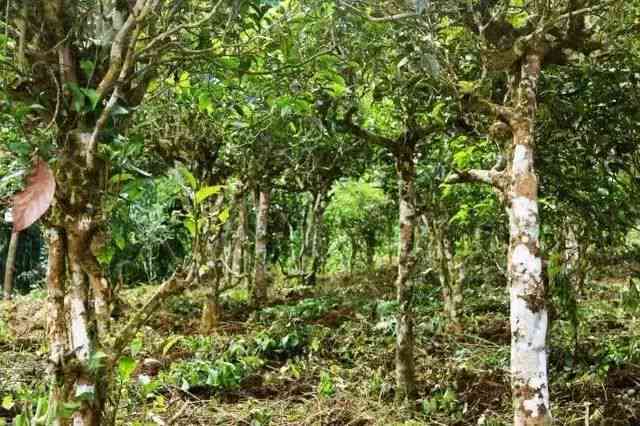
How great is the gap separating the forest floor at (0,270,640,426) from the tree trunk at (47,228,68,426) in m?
0.47

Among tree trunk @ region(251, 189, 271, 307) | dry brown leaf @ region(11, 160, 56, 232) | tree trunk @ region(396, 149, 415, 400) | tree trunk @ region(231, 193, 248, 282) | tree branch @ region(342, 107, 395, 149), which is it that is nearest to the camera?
dry brown leaf @ region(11, 160, 56, 232)

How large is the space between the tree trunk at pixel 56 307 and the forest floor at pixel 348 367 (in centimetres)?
47

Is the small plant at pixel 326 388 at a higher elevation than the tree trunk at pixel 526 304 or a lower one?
lower

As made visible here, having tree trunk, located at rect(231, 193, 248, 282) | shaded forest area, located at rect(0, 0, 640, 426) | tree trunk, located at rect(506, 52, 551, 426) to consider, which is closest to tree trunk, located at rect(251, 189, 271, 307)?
shaded forest area, located at rect(0, 0, 640, 426)

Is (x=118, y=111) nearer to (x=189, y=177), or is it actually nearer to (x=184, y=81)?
(x=189, y=177)

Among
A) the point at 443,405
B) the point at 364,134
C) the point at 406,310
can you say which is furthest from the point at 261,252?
the point at 443,405

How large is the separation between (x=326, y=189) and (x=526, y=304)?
7.52 meters

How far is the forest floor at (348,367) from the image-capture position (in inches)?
204

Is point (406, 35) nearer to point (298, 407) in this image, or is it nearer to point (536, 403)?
point (536, 403)

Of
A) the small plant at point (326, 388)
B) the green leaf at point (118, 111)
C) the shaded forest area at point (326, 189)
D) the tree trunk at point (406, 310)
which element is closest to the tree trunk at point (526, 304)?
the shaded forest area at point (326, 189)

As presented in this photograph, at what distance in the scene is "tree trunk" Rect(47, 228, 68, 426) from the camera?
2.28 meters

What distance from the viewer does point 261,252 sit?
1026cm

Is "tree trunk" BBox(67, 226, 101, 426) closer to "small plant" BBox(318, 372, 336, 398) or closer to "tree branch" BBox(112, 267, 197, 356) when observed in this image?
"tree branch" BBox(112, 267, 197, 356)

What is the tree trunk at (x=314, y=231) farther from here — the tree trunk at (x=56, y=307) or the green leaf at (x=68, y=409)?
the green leaf at (x=68, y=409)
